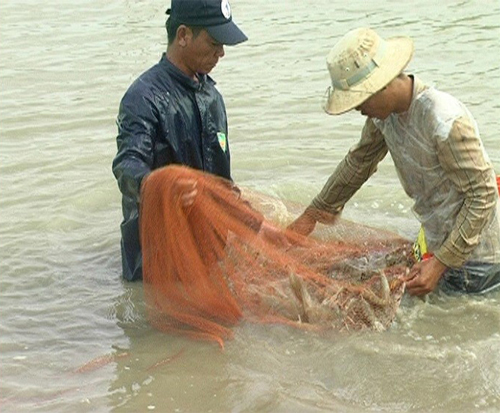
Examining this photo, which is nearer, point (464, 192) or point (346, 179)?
point (464, 192)

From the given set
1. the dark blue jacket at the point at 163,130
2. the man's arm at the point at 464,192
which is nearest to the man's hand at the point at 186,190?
the dark blue jacket at the point at 163,130

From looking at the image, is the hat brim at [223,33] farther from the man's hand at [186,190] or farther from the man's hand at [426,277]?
the man's hand at [426,277]

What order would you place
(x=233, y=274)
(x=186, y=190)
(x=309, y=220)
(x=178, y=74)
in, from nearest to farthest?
(x=186, y=190) → (x=233, y=274) → (x=178, y=74) → (x=309, y=220)

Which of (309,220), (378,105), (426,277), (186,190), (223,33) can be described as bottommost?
(426,277)

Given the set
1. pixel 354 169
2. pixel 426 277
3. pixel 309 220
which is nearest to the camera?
pixel 426 277

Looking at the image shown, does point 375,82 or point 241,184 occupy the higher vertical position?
point 375,82

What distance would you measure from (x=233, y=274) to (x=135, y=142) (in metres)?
0.87

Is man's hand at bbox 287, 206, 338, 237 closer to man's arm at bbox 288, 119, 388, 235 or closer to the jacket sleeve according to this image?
man's arm at bbox 288, 119, 388, 235

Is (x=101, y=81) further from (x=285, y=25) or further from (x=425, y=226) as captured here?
(x=425, y=226)

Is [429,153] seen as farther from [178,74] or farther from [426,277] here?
[178,74]

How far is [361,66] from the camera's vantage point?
192 inches

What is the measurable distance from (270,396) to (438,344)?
1004 millimetres

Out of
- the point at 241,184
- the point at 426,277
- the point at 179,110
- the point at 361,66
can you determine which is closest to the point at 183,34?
the point at 179,110

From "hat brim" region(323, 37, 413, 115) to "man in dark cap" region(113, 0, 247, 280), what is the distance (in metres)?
0.72
